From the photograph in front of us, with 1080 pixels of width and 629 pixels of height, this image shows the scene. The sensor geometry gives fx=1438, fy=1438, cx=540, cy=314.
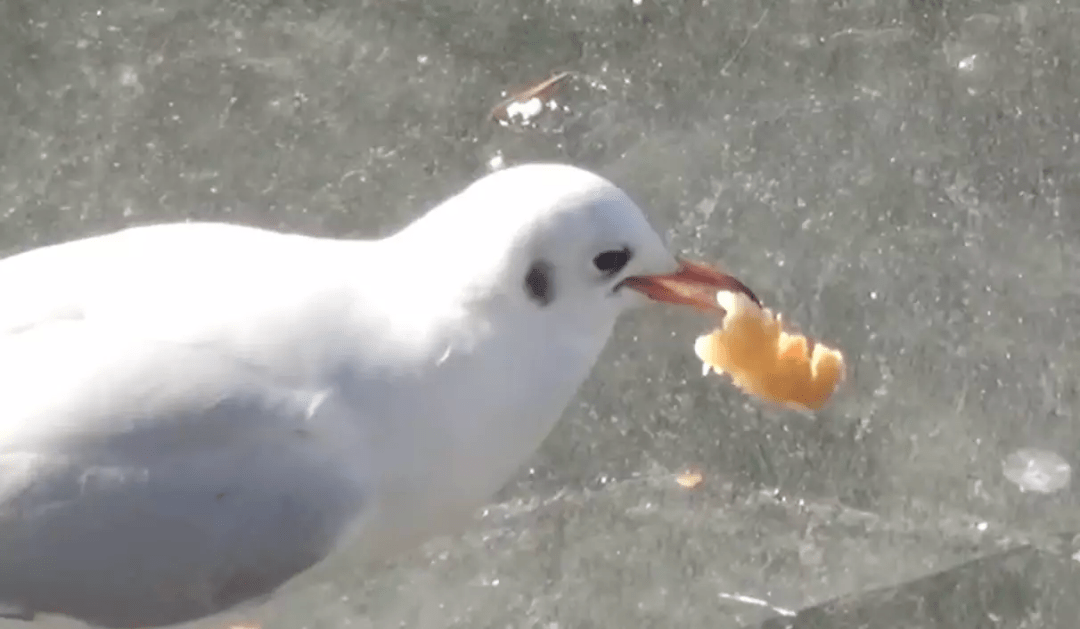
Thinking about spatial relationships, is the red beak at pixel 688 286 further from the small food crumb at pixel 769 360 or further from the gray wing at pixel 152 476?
the gray wing at pixel 152 476

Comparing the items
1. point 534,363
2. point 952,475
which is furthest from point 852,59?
point 534,363

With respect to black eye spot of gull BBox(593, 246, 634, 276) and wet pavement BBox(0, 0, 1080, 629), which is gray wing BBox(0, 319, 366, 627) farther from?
black eye spot of gull BBox(593, 246, 634, 276)

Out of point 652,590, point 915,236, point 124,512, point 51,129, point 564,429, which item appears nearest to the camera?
point 124,512

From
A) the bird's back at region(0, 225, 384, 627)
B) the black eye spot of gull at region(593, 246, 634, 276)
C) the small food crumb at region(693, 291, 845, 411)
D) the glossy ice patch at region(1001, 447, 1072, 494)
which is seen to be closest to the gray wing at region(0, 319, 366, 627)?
the bird's back at region(0, 225, 384, 627)

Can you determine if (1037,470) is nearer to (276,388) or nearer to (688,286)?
(688,286)

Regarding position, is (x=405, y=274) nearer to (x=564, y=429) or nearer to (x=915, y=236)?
(x=564, y=429)

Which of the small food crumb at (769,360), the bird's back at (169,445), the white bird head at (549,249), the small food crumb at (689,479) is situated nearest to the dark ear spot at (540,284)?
the white bird head at (549,249)
